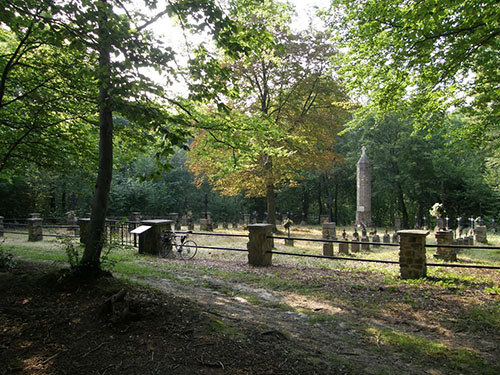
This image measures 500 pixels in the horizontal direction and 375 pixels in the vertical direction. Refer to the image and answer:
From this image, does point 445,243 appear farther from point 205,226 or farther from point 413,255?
point 205,226

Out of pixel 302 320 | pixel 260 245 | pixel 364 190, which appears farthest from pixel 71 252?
pixel 364 190

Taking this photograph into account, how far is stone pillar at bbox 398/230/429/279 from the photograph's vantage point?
22.9ft

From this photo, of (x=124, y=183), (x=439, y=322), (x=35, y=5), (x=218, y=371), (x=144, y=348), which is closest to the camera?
(x=218, y=371)

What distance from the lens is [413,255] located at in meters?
7.06

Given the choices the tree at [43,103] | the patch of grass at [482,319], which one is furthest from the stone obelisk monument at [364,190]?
the tree at [43,103]

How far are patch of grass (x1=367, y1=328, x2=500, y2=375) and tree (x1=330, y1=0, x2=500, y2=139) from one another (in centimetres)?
478

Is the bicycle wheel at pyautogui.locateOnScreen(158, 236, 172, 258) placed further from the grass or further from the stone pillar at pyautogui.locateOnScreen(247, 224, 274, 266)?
the stone pillar at pyautogui.locateOnScreen(247, 224, 274, 266)

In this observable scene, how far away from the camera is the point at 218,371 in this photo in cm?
307

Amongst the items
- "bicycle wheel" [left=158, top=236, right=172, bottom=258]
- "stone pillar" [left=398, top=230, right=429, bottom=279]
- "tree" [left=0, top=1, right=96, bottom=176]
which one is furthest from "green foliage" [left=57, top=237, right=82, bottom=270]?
"stone pillar" [left=398, top=230, right=429, bottom=279]

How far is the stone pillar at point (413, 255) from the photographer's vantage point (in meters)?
6.98

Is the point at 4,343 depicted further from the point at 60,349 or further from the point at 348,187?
the point at 348,187

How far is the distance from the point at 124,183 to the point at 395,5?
77.5 ft

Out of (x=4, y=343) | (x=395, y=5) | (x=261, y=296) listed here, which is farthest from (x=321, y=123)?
(x=4, y=343)

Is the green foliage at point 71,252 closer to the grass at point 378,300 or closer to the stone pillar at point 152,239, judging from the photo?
the grass at point 378,300
